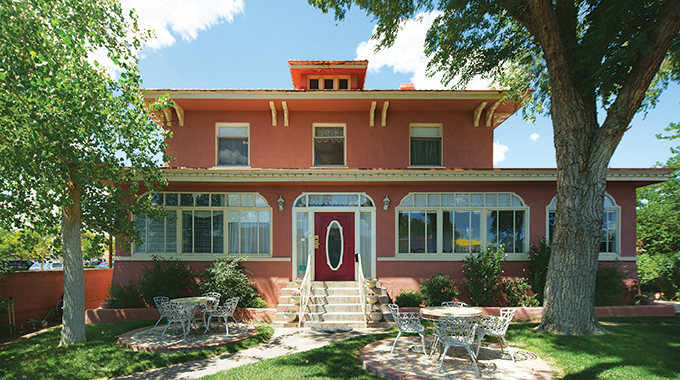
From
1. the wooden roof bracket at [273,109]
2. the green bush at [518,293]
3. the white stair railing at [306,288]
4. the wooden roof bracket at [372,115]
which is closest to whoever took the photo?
the white stair railing at [306,288]

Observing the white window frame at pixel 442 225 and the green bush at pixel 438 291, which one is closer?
the green bush at pixel 438 291

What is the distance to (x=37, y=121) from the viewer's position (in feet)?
21.5

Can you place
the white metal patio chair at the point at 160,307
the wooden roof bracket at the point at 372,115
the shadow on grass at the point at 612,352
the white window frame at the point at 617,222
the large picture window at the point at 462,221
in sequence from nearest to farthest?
1. the shadow on grass at the point at 612,352
2. the white metal patio chair at the point at 160,307
3. the white window frame at the point at 617,222
4. the large picture window at the point at 462,221
5. the wooden roof bracket at the point at 372,115

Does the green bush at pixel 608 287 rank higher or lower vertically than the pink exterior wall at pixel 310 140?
lower

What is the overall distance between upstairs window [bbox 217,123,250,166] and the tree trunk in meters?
5.43

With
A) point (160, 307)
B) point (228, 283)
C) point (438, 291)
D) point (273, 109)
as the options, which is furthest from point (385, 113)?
point (160, 307)

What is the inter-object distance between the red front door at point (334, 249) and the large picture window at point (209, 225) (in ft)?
5.27

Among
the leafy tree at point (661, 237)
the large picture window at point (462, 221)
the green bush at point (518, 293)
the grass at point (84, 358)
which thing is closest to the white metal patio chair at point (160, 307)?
the grass at point (84, 358)

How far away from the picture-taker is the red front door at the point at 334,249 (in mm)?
11586

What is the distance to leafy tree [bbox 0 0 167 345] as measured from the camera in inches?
257

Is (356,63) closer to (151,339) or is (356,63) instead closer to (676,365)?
(151,339)

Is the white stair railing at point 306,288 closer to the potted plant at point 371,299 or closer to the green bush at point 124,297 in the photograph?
the potted plant at point 371,299

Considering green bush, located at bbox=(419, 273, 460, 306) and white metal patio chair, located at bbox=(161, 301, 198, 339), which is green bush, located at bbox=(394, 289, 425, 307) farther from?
white metal patio chair, located at bbox=(161, 301, 198, 339)

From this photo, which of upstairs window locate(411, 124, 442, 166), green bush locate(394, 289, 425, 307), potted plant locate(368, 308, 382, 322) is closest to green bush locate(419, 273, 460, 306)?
green bush locate(394, 289, 425, 307)
